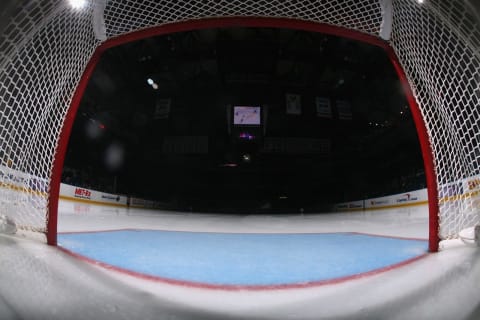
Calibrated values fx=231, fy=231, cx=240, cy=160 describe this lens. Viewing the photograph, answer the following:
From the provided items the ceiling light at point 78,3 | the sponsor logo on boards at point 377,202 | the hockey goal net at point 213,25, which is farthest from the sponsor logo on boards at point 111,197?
the sponsor logo on boards at point 377,202

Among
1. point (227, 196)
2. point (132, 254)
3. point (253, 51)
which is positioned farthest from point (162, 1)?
point (227, 196)

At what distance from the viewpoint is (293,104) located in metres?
10.0

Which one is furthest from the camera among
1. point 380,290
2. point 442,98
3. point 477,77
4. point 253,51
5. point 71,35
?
point 253,51

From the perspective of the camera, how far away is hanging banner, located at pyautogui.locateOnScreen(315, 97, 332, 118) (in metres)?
9.91

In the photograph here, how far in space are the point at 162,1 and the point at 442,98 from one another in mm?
1912

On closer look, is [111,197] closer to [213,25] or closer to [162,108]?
[162,108]

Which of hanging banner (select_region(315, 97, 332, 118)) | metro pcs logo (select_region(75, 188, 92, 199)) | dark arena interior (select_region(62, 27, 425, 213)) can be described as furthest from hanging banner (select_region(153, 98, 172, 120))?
hanging banner (select_region(315, 97, 332, 118))

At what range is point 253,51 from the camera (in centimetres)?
889

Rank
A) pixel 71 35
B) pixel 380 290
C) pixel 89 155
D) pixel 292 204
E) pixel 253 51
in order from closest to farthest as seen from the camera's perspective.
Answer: pixel 380 290 → pixel 71 35 → pixel 253 51 → pixel 89 155 → pixel 292 204

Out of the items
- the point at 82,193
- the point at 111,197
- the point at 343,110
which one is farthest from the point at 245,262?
the point at 343,110

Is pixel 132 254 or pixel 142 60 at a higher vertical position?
pixel 142 60

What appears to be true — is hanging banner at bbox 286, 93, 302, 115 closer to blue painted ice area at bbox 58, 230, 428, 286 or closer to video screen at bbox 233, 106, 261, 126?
video screen at bbox 233, 106, 261, 126

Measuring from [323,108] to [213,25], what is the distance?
9603 mm

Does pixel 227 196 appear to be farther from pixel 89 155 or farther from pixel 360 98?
pixel 360 98
